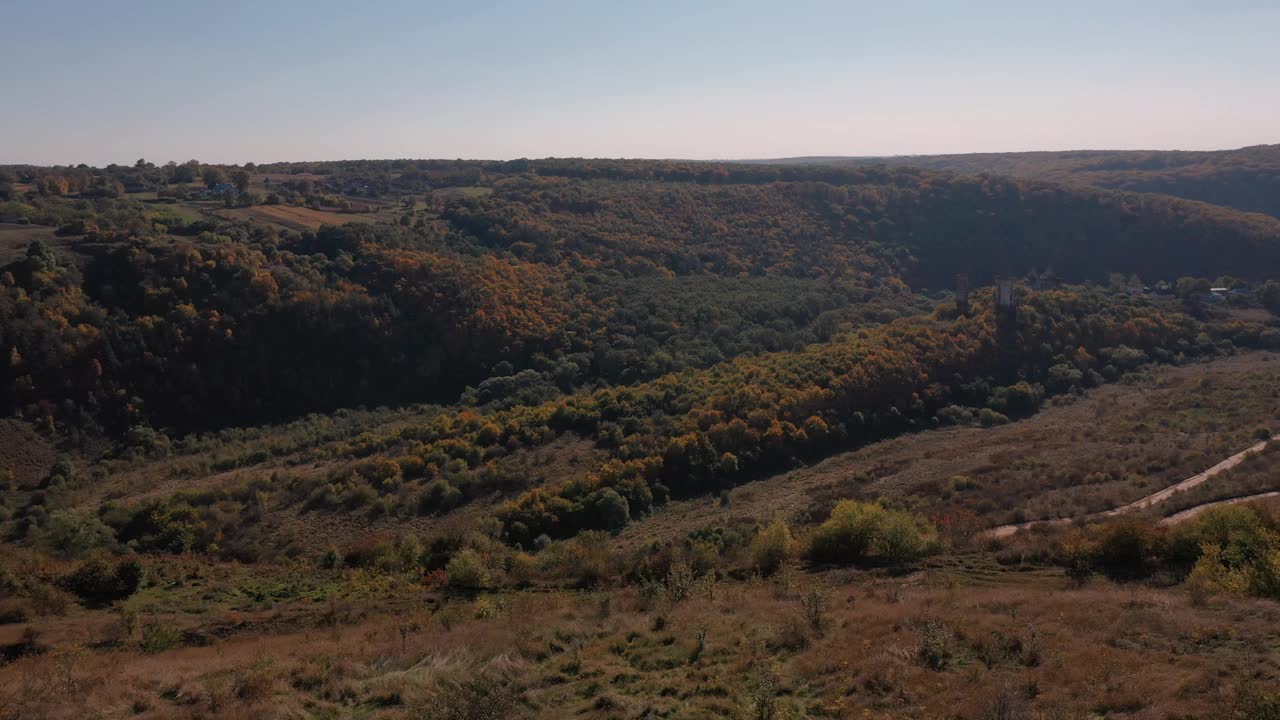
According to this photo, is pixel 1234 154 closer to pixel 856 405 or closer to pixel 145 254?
pixel 856 405

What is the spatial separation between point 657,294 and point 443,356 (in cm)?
2059

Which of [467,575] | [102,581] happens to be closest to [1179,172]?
[467,575]

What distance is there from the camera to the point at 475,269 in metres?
59.3

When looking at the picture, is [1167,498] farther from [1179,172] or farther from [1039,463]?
[1179,172]

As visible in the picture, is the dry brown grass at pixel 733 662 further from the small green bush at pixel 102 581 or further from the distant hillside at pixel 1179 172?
the distant hillside at pixel 1179 172

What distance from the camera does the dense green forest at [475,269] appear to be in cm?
4447

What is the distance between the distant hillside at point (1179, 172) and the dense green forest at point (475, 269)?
125 ft

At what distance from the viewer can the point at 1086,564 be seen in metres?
19.6

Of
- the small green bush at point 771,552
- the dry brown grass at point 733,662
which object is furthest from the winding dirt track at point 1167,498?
the dry brown grass at point 733,662

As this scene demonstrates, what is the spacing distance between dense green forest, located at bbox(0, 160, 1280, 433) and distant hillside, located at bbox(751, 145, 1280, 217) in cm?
3824

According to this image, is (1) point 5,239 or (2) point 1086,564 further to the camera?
(1) point 5,239

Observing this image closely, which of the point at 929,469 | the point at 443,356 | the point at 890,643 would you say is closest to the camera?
the point at 890,643

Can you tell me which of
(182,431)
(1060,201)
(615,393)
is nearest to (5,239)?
(182,431)

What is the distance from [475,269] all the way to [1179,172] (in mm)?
134937
